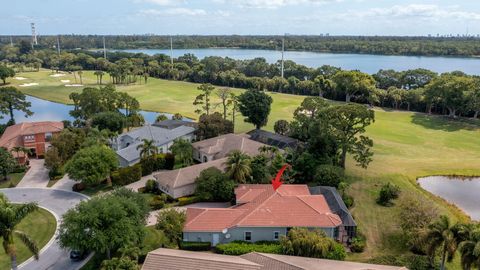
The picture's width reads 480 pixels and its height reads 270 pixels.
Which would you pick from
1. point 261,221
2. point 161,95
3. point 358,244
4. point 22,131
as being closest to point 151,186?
point 261,221

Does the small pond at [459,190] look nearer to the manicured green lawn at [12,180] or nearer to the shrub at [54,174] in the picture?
the shrub at [54,174]

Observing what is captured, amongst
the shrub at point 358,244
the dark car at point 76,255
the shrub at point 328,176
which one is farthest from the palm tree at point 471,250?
the dark car at point 76,255

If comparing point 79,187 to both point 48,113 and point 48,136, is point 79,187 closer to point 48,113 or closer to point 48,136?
point 48,136

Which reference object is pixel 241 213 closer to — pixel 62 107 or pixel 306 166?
pixel 306 166

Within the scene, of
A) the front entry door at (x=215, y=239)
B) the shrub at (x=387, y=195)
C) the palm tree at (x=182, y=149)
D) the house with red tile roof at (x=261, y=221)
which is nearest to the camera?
the house with red tile roof at (x=261, y=221)

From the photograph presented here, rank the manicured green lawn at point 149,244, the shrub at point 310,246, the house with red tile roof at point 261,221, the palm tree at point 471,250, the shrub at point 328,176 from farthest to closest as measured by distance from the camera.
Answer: the shrub at point 328,176, the house with red tile roof at point 261,221, the manicured green lawn at point 149,244, the shrub at point 310,246, the palm tree at point 471,250

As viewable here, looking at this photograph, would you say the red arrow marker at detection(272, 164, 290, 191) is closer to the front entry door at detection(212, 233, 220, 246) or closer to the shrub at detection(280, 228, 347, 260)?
the front entry door at detection(212, 233, 220, 246)
